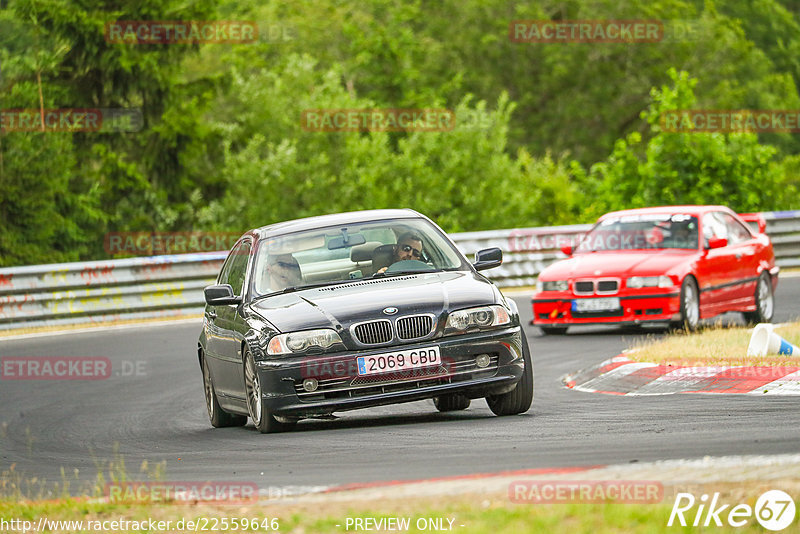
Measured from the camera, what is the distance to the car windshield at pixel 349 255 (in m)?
10.4

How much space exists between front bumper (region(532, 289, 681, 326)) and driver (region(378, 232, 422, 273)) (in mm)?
5988

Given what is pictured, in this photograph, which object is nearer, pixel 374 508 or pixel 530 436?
pixel 374 508

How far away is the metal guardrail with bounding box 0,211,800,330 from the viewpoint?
21531 millimetres

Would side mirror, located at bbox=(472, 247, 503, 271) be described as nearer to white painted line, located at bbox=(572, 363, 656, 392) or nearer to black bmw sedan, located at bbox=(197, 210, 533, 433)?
black bmw sedan, located at bbox=(197, 210, 533, 433)

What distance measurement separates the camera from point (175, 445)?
32.1ft

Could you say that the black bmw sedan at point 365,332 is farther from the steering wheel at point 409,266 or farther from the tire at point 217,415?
the tire at point 217,415

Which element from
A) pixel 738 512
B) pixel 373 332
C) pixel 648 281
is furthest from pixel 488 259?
pixel 648 281

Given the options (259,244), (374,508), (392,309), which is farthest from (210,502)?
(259,244)

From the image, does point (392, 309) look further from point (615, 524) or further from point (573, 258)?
point (573, 258)

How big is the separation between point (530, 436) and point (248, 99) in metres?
37.8

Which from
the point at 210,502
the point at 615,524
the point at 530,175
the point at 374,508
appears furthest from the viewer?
the point at 530,175

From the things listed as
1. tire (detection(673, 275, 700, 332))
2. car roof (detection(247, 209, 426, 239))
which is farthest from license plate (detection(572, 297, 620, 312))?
car roof (detection(247, 209, 426, 239))

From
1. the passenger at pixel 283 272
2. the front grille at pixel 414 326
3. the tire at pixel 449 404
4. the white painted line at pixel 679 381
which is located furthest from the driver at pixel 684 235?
the front grille at pixel 414 326

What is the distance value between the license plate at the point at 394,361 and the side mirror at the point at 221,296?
1590 millimetres
